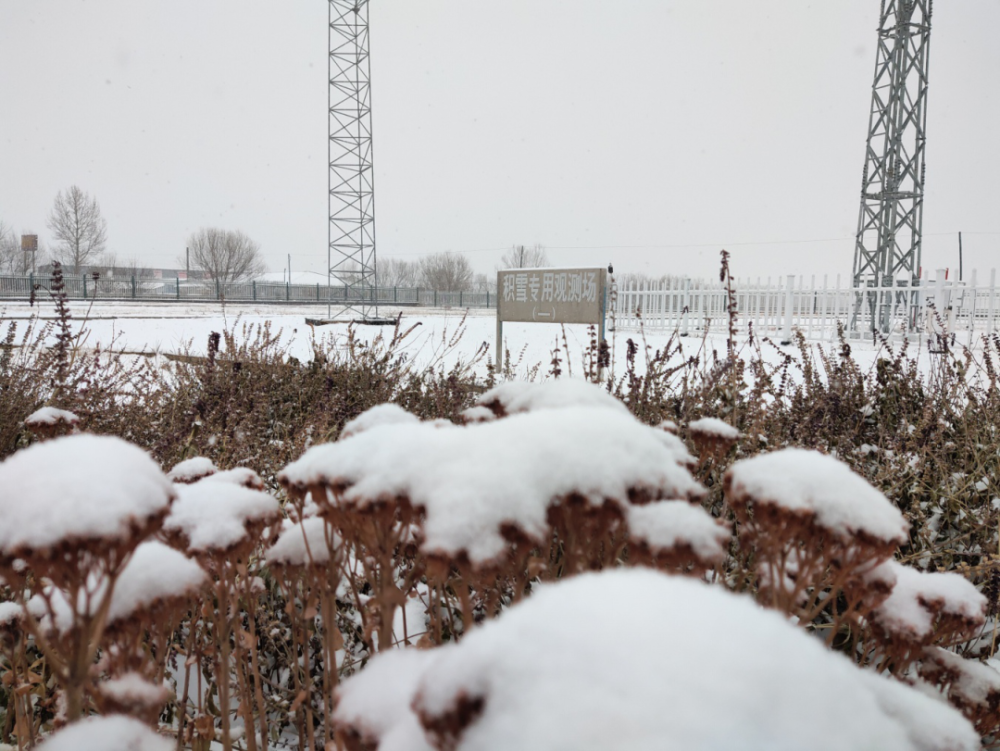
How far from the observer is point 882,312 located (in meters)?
14.6

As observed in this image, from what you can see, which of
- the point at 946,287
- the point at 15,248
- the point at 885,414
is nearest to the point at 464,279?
the point at 15,248

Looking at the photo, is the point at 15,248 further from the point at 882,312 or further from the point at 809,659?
the point at 809,659

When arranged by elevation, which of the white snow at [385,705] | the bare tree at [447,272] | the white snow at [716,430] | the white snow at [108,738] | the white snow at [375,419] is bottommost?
the white snow at [108,738]

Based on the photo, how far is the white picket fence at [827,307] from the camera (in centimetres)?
1280

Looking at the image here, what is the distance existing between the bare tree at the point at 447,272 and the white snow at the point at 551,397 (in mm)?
63185

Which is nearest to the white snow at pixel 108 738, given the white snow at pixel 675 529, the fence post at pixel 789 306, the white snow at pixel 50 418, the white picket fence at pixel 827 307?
the white snow at pixel 675 529

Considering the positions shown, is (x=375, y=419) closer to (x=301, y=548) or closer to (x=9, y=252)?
(x=301, y=548)

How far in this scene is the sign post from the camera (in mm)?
7051

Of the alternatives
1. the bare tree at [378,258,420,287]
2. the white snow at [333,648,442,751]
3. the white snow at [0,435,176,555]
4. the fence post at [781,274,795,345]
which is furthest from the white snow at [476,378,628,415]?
the bare tree at [378,258,420,287]

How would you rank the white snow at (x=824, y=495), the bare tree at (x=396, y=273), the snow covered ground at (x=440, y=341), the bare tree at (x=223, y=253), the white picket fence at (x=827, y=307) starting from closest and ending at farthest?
1. the white snow at (x=824, y=495)
2. the snow covered ground at (x=440, y=341)
3. the white picket fence at (x=827, y=307)
4. the bare tree at (x=223, y=253)
5. the bare tree at (x=396, y=273)

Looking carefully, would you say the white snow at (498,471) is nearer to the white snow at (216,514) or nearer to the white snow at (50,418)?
the white snow at (216,514)

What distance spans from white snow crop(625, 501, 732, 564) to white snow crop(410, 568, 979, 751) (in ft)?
0.66

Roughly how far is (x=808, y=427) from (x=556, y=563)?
199 centimetres

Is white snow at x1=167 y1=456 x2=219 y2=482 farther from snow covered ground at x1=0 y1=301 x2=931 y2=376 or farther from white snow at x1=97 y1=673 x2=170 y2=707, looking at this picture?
snow covered ground at x1=0 y1=301 x2=931 y2=376
